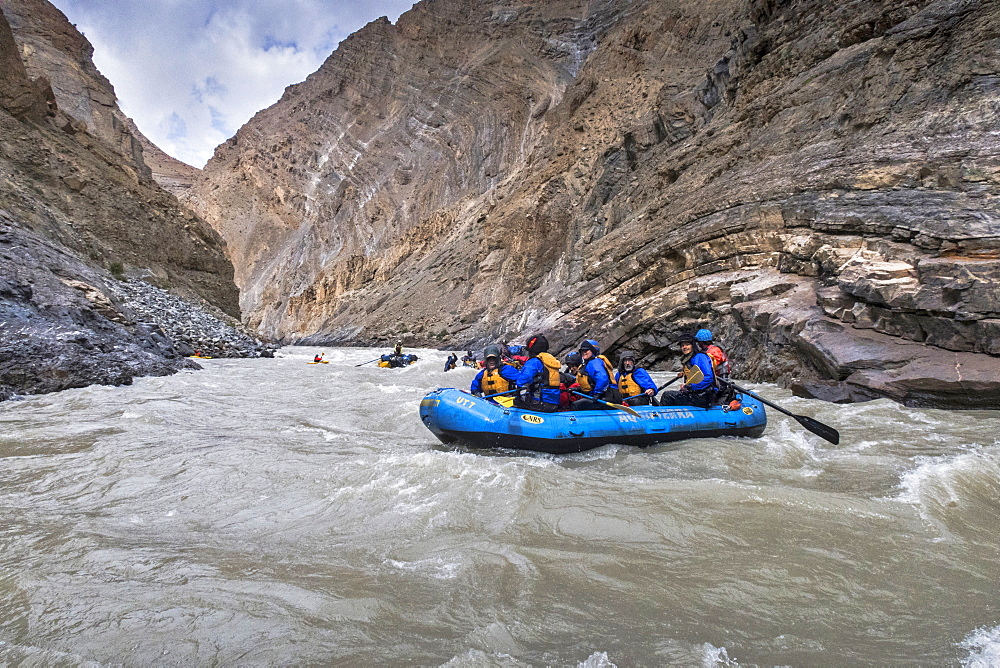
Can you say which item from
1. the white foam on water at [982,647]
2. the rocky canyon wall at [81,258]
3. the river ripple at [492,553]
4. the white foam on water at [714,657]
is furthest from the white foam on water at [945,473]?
the rocky canyon wall at [81,258]

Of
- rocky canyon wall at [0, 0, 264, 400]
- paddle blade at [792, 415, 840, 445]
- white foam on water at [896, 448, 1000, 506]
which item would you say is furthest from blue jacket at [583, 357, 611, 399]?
rocky canyon wall at [0, 0, 264, 400]

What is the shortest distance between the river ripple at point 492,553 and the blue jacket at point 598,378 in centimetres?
98

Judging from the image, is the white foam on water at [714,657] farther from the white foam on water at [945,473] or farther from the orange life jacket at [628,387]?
the orange life jacket at [628,387]

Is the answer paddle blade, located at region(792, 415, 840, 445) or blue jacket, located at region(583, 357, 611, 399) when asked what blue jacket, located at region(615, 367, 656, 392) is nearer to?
blue jacket, located at region(583, 357, 611, 399)

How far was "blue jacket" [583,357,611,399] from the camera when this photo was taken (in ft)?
21.6

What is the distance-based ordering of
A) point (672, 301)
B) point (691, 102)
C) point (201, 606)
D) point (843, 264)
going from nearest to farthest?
point (201, 606) < point (843, 264) < point (672, 301) < point (691, 102)

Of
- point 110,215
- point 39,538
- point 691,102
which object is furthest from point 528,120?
point 39,538

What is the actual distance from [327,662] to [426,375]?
13316 mm

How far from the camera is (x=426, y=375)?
15.2m

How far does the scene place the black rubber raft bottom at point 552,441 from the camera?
5.56 metres

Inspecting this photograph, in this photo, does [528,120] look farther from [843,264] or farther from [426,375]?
[843,264]

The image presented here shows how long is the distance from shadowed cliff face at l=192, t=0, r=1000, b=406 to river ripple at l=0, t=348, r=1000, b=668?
3.86 m

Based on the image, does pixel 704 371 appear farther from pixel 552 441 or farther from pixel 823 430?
pixel 552 441

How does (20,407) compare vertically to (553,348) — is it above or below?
below
